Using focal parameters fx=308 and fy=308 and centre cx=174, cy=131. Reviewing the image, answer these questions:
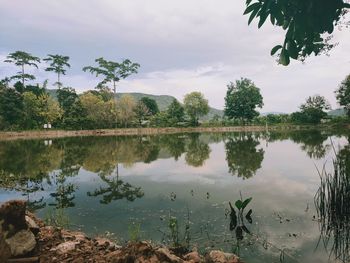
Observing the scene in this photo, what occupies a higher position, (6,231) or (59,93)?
(59,93)

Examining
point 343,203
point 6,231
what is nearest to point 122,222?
point 6,231

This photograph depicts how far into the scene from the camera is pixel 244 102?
66938 mm

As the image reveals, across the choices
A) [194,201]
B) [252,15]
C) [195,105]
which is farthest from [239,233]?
[195,105]

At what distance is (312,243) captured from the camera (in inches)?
224

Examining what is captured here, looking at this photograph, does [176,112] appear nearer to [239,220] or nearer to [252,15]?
[239,220]

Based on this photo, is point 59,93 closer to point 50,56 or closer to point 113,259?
point 50,56

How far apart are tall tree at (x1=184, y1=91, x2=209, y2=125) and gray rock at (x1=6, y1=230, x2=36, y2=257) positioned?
62.8 meters

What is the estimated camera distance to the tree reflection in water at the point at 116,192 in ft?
31.3

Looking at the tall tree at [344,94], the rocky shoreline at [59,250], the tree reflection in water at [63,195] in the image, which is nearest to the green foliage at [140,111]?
the tall tree at [344,94]

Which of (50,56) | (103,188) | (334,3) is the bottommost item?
(103,188)

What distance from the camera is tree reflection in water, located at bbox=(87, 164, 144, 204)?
9.55 meters

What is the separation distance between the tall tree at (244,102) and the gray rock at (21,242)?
208 ft

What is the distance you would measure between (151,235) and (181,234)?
1.96 feet

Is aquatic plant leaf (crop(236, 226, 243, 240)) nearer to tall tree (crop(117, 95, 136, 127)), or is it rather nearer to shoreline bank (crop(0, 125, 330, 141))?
shoreline bank (crop(0, 125, 330, 141))
